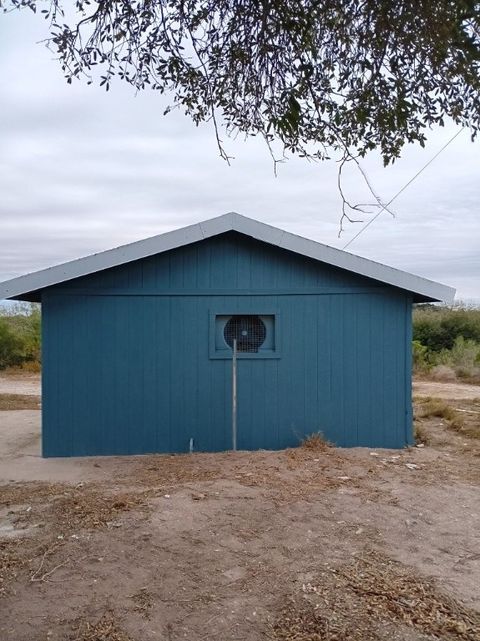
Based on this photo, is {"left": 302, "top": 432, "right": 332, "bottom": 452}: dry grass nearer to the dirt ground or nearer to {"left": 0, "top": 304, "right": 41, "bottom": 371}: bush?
the dirt ground

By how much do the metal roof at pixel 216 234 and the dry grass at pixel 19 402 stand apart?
19.9 feet

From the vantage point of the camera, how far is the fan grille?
894cm

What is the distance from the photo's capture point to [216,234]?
335 inches

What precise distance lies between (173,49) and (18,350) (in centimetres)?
1930

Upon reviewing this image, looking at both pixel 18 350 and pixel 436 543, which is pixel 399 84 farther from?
pixel 18 350

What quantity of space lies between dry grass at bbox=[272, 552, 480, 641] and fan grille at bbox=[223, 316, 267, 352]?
4.92 meters

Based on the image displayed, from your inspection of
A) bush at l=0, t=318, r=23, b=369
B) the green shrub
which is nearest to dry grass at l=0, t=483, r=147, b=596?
bush at l=0, t=318, r=23, b=369

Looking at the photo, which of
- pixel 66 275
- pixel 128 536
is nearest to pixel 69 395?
pixel 66 275

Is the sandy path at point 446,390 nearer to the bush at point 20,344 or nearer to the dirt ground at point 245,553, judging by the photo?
the dirt ground at point 245,553

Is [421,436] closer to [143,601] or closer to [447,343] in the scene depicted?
[143,601]

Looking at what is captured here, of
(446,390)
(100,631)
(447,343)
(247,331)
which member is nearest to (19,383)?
(446,390)

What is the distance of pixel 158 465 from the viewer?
25.8 ft

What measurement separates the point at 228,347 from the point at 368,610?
545 centimetres

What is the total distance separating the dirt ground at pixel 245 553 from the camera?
3.52 metres
